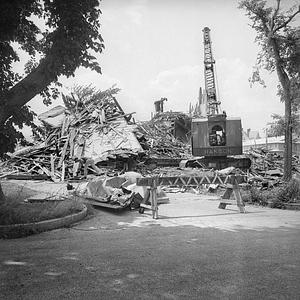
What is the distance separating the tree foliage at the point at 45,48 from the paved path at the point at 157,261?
10.5 feet

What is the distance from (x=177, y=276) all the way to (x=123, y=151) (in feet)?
57.7

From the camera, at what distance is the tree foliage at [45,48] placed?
768 centimetres

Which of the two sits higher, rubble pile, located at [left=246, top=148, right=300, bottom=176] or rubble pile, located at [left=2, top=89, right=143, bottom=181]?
rubble pile, located at [left=2, top=89, right=143, bottom=181]

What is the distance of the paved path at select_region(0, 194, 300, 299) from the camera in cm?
371

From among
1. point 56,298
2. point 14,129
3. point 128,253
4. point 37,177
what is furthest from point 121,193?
point 37,177

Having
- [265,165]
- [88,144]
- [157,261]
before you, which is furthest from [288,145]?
[157,261]

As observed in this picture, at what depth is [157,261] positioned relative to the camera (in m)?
4.87

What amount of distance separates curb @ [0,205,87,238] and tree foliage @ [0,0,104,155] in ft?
7.58

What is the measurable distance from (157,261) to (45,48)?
6.75m

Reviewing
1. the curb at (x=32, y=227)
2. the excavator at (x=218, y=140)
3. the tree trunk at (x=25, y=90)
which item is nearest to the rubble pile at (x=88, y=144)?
the excavator at (x=218, y=140)

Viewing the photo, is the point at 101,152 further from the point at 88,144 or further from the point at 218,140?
the point at 218,140


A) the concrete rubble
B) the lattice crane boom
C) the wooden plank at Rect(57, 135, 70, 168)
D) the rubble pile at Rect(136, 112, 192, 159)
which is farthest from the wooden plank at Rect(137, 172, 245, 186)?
the lattice crane boom

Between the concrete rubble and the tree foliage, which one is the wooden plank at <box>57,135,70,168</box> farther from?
the tree foliage

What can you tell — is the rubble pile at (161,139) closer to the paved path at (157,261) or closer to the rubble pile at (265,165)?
the rubble pile at (265,165)
